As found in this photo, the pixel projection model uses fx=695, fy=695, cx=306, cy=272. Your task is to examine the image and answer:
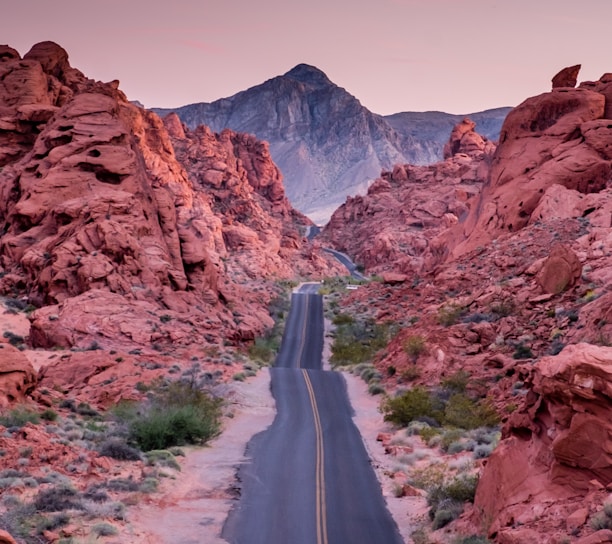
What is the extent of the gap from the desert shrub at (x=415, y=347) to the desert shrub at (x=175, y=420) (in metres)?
12.2

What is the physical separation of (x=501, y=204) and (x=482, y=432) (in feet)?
102

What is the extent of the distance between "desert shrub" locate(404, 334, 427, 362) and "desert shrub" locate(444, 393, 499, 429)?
735 centimetres

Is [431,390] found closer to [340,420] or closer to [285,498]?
[340,420]

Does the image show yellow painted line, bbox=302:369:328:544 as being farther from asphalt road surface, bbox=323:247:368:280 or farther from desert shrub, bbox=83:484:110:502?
asphalt road surface, bbox=323:247:368:280

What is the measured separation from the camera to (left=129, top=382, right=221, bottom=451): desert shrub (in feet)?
79.0

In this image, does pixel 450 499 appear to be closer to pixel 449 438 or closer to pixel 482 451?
pixel 482 451

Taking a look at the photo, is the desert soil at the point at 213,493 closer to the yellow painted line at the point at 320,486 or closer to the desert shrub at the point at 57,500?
the desert shrub at the point at 57,500

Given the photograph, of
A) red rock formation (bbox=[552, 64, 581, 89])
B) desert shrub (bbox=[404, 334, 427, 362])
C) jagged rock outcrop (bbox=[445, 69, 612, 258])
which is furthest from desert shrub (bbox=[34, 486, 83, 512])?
red rock formation (bbox=[552, 64, 581, 89])

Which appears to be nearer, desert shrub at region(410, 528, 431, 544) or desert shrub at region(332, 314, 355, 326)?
desert shrub at region(410, 528, 431, 544)

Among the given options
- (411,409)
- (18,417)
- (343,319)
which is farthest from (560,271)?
(343,319)

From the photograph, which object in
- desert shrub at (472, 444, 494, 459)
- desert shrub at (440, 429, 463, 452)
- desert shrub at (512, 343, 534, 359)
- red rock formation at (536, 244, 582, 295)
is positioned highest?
red rock formation at (536, 244, 582, 295)

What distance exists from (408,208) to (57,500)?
111 m

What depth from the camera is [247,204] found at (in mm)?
118188

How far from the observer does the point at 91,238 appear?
4384cm
